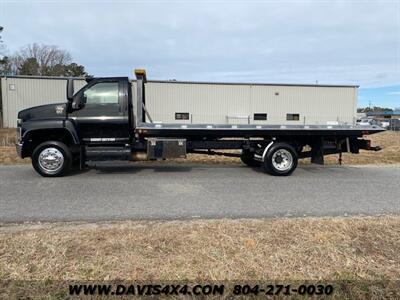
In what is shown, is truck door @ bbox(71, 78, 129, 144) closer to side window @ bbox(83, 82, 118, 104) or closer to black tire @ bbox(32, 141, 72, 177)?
side window @ bbox(83, 82, 118, 104)

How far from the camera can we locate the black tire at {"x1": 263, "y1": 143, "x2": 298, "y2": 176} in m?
9.34

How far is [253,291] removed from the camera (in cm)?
337

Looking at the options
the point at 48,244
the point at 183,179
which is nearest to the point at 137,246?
the point at 48,244

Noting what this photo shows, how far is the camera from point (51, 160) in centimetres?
859

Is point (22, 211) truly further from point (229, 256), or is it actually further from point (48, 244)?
point (229, 256)

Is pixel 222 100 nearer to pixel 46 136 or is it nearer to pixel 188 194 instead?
pixel 46 136

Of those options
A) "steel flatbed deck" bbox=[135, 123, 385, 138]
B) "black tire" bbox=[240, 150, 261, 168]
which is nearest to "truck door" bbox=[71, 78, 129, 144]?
"steel flatbed deck" bbox=[135, 123, 385, 138]

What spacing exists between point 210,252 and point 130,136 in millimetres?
5546

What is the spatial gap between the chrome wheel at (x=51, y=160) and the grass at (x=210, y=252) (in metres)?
3.66

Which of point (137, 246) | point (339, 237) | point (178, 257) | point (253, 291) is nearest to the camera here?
point (253, 291)

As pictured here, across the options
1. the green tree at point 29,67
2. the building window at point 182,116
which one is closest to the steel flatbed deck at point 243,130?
the building window at point 182,116

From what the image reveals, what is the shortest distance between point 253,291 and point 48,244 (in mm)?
2414

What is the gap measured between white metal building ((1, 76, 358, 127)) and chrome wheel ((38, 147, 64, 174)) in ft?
67.5

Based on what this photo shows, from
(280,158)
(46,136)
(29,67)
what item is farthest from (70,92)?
(29,67)
